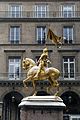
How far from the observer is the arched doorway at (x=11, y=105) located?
153 ft

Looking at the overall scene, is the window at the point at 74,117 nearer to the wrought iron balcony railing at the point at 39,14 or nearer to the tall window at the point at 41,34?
the tall window at the point at 41,34

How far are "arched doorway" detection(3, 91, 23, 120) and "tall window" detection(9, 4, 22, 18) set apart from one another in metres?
9.38

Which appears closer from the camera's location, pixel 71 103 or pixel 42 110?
pixel 42 110

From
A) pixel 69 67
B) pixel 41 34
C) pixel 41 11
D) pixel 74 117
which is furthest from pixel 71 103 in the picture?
pixel 41 11

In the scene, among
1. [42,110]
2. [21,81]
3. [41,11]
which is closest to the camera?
[42,110]

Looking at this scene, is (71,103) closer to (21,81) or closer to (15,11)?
(21,81)

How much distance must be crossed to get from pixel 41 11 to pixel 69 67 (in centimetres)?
784

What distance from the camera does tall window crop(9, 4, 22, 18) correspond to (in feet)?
159

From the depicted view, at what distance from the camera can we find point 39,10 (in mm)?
48750

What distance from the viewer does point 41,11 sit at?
48.7m

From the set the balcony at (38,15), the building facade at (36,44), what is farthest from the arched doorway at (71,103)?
the balcony at (38,15)

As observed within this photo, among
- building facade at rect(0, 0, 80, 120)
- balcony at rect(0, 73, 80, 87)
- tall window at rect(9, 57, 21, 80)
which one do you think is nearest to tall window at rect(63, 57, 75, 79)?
building facade at rect(0, 0, 80, 120)

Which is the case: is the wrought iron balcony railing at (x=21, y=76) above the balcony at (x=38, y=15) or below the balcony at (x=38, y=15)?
below

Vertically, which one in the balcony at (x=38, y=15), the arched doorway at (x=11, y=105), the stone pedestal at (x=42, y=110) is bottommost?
the arched doorway at (x=11, y=105)
